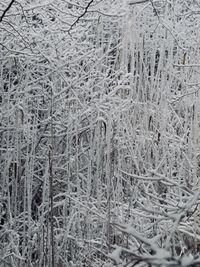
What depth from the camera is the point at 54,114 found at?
10.7ft

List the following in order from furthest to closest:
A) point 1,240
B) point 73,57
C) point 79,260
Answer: point 73,57 < point 1,240 < point 79,260

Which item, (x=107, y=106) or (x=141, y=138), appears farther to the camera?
(x=107, y=106)

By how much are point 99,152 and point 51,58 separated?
743 millimetres

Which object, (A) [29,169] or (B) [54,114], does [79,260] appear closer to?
(A) [29,169]

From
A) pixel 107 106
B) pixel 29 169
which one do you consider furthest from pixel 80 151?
pixel 29 169

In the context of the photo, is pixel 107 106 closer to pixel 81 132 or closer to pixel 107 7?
pixel 81 132

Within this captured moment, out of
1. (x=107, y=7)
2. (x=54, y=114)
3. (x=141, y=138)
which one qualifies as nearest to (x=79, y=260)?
(x=141, y=138)

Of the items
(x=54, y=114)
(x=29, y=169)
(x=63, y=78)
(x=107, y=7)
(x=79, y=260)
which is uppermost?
(x=107, y=7)

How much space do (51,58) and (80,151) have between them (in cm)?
67

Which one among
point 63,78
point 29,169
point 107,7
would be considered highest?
point 107,7

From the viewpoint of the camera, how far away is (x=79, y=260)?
8.30ft

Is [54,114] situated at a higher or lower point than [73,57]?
lower

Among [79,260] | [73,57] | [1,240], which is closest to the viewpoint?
[79,260]

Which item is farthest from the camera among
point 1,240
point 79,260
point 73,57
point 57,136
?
point 73,57
